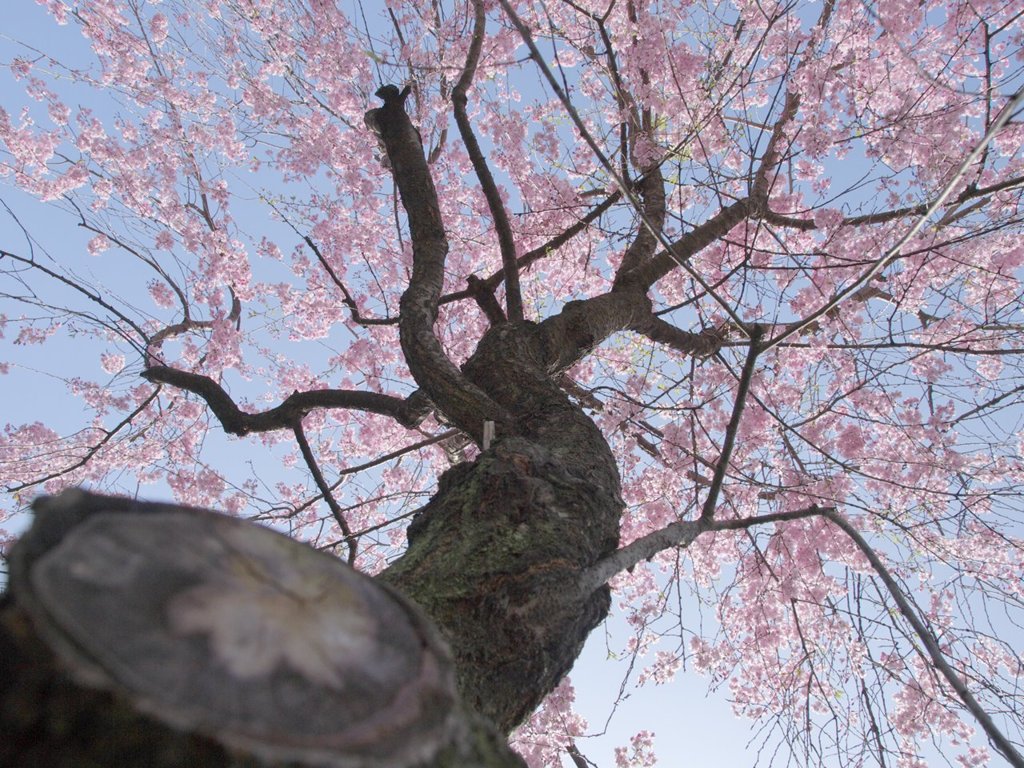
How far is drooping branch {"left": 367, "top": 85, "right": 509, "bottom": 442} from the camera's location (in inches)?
106

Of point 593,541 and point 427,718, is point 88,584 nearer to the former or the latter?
point 427,718

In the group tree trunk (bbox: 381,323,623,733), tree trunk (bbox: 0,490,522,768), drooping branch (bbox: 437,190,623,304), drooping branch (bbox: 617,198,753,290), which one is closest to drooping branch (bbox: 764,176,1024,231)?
drooping branch (bbox: 617,198,753,290)

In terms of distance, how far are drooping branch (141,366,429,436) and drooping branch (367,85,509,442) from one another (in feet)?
1.96

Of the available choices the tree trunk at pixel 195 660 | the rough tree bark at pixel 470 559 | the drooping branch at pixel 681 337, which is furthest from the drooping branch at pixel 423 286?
the tree trunk at pixel 195 660

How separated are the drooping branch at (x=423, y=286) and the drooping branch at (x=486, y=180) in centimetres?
29

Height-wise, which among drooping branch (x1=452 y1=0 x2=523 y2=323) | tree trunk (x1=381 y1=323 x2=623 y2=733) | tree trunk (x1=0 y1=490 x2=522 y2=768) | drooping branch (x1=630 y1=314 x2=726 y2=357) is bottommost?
tree trunk (x1=0 y1=490 x2=522 y2=768)

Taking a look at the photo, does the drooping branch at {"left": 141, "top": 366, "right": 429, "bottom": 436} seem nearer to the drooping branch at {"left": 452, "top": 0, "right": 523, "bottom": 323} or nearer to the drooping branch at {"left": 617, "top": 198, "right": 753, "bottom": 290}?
the drooping branch at {"left": 452, "top": 0, "right": 523, "bottom": 323}

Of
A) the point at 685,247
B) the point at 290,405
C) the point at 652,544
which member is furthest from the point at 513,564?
the point at 685,247

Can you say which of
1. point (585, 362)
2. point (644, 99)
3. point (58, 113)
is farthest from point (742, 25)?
point (58, 113)

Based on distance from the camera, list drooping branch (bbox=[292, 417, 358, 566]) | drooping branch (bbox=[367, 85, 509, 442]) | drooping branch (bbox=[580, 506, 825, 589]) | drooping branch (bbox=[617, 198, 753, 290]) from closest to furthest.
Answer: drooping branch (bbox=[580, 506, 825, 589]), drooping branch (bbox=[367, 85, 509, 442]), drooping branch (bbox=[292, 417, 358, 566]), drooping branch (bbox=[617, 198, 753, 290])

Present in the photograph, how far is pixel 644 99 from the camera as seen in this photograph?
505 centimetres

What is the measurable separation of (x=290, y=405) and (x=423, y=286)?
3.75 feet

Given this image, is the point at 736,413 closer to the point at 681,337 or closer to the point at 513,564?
the point at 513,564

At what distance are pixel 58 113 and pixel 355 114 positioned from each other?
4862 mm
